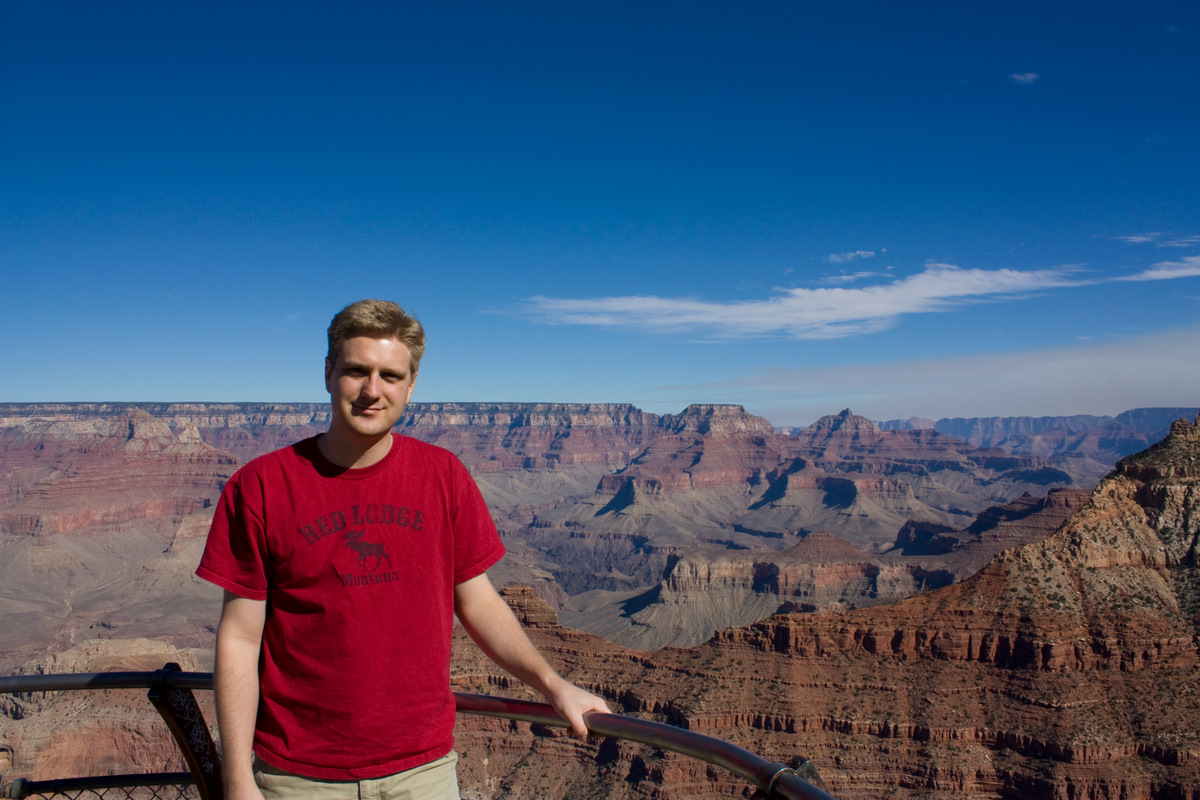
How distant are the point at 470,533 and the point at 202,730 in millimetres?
2370

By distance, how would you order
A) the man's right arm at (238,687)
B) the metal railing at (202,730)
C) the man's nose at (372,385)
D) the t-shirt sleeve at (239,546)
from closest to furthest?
1. the man's right arm at (238,687)
2. the t-shirt sleeve at (239,546)
3. the metal railing at (202,730)
4. the man's nose at (372,385)

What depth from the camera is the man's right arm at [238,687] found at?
3574mm

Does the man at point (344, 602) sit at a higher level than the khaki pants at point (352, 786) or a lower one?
higher

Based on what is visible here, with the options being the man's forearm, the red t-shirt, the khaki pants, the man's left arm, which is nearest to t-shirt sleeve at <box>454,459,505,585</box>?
the man's left arm

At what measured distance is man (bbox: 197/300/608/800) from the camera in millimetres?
3775

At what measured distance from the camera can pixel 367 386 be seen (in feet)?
13.1

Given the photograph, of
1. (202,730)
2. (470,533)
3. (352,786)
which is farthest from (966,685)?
(352,786)

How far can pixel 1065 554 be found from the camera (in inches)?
1825

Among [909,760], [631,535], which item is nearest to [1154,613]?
[909,760]

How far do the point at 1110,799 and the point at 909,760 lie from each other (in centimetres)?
852

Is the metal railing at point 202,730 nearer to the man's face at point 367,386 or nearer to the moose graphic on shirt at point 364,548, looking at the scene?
the moose graphic on shirt at point 364,548

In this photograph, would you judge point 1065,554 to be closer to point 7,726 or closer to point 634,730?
point 634,730

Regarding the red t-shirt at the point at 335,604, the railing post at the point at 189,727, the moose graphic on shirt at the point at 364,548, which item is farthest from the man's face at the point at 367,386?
the railing post at the point at 189,727

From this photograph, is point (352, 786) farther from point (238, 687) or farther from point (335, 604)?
point (335, 604)
